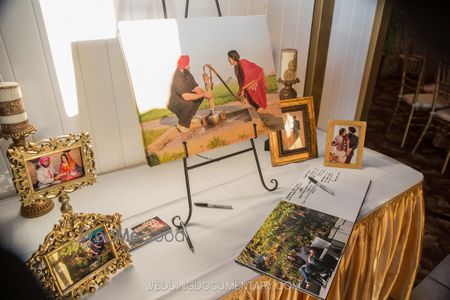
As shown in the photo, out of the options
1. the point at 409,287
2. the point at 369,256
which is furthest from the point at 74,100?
the point at 409,287

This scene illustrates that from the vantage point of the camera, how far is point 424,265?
5.86ft

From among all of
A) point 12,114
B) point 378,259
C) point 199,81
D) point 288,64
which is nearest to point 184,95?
point 199,81

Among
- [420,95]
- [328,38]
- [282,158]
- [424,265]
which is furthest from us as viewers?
[420,95]

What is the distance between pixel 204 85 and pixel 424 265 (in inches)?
68.1

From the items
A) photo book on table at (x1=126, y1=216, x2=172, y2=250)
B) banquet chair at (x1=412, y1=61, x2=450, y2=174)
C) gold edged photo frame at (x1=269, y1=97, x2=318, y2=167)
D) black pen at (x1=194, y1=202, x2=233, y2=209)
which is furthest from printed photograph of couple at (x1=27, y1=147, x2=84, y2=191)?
banquet chair at (x1=412, y1=61, x2=450, y2=174)

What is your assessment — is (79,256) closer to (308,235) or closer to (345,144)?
(308,235)

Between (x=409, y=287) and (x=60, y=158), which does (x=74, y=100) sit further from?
(x=409, y=287)

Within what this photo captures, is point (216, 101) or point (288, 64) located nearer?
point (216, 101)

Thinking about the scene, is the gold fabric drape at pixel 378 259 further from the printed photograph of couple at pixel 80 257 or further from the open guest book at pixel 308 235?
the printed photograph of couple at pixel 80 257

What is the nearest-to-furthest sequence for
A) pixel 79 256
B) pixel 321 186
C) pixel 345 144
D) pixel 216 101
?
1. pixel 79 256
2. pixel 216 101
3. pixel 321 186
4. pixel 345 144

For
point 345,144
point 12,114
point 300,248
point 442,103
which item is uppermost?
point 12,114

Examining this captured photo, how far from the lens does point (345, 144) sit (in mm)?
1299

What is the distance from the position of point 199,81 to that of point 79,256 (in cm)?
58

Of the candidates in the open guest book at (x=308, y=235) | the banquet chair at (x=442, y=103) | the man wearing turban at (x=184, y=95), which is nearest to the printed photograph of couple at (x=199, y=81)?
the man wearing turban at (x=184, y=95)
